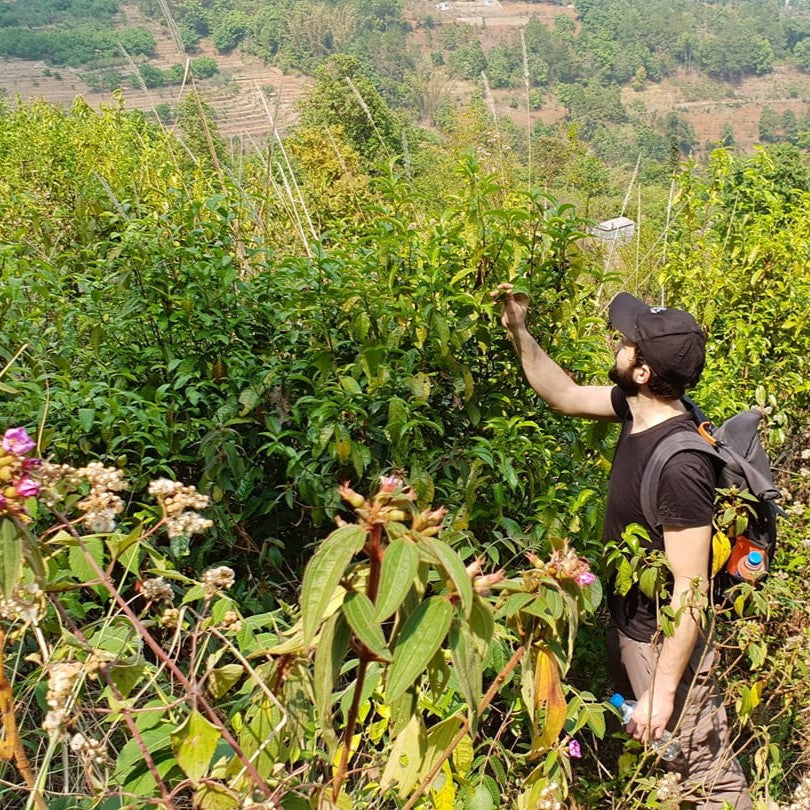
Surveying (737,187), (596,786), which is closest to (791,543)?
(596,786)

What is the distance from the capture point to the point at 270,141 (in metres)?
2.76

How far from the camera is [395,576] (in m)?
0.70

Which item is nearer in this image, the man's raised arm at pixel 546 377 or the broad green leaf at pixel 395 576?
the broad green leaf at pixel 395 576

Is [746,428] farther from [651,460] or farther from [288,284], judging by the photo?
[288,284]

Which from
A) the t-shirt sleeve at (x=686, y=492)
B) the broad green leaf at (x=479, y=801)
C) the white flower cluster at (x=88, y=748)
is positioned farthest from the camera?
the t-shirt sleeve at (x=686, y=492)

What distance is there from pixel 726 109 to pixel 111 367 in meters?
107

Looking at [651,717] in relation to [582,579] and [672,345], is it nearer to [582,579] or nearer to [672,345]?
[672,345]

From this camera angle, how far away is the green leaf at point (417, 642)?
72 cm

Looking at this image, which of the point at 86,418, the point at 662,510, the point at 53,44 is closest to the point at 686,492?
the point at 662,510

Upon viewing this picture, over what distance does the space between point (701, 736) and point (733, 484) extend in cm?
64

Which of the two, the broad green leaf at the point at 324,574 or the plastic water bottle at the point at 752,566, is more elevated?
the broad green leaf at the point at 324,574

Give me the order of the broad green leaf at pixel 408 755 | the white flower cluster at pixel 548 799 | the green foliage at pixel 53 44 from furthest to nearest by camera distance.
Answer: the green foliage at pixel 53 44 < the white flower cluster at pixel 548 799 < the broad green leaf at pixel 408 755

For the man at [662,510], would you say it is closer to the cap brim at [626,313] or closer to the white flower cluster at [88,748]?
the cap brim at [626,313]

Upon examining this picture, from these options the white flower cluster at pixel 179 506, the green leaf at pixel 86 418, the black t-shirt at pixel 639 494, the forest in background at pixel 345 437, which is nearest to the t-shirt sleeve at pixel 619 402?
the black t-shirt at pixel 639 494
